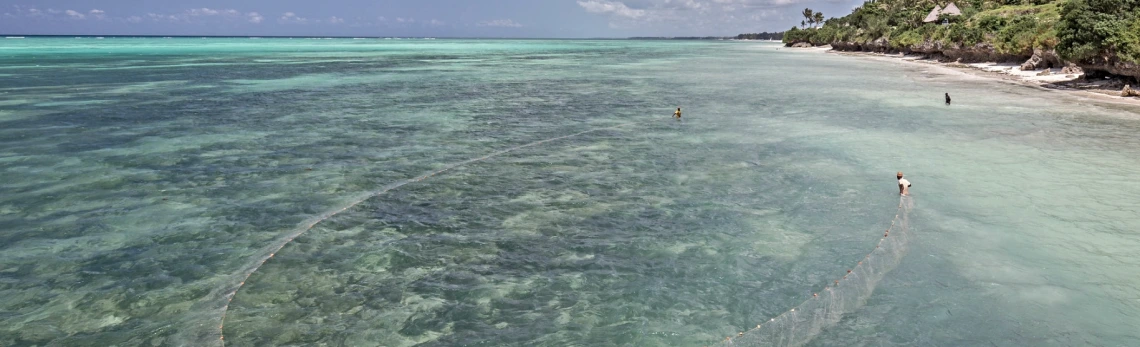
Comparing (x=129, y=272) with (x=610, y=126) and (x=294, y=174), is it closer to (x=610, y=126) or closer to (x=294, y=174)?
(x=294, y=174)

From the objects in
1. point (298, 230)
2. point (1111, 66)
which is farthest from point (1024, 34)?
point (298, 230)

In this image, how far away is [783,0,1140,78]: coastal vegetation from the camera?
32.8 metres

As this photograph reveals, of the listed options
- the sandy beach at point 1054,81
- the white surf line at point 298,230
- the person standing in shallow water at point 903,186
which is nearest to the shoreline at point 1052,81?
the sandy beach at point 1054,81

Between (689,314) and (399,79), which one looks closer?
(689,314)

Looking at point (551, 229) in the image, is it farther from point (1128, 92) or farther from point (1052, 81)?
point (1052, 81)

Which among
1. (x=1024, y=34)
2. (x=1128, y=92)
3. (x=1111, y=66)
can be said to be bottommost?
(x=1128, y=92)

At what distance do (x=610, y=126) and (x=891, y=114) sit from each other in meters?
13.3

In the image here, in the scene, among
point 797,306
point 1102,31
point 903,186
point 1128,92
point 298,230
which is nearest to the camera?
point 797,306

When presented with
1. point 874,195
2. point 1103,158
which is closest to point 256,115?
point 874,195

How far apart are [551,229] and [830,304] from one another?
5423 mm

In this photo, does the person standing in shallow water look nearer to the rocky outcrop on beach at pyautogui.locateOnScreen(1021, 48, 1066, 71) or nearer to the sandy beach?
the sandy beach

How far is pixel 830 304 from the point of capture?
9.44 m

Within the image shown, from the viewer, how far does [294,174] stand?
17.1 m

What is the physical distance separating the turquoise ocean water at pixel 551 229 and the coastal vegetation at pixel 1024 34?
10555 millimetres
